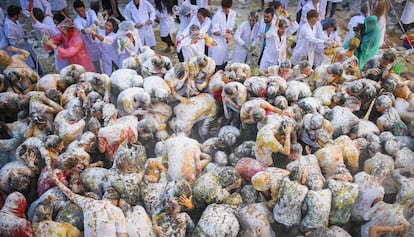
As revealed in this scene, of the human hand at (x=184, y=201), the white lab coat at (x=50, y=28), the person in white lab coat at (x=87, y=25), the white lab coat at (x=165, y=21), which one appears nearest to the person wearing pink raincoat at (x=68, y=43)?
the white lab coat at (x=50, y=28)

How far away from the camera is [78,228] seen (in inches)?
104

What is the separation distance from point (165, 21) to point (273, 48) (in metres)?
1.62

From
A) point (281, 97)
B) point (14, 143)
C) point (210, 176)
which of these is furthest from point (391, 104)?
point (14, 143)

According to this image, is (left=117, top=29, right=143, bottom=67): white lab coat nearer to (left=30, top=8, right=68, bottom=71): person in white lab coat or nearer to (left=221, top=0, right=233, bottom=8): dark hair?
(left=30, top=8, right=68, bottom=71): person in white lab coat

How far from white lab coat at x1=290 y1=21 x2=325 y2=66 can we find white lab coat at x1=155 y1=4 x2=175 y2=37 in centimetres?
171

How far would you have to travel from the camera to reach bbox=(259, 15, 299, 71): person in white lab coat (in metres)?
4.42

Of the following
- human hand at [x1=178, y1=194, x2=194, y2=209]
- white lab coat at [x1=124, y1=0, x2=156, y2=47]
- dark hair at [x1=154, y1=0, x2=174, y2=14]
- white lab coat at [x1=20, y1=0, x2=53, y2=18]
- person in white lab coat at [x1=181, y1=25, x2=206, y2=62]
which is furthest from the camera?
white lab coat at [x1=20, y1=0, x2=53, y2=18]

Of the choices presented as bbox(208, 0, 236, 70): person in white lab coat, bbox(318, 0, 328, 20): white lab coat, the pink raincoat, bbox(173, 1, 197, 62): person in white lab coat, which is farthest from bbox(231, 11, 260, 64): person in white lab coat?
the pink raincoat

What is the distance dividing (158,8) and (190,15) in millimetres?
Answer: 538

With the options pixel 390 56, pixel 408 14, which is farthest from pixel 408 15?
pixel 390 56

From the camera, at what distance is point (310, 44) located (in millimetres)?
4691

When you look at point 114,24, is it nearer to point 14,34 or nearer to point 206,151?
point 14,34

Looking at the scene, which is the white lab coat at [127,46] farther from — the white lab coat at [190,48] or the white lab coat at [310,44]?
the white lab coat at [310,44]

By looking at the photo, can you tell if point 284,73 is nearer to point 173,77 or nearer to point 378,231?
point 173,77
